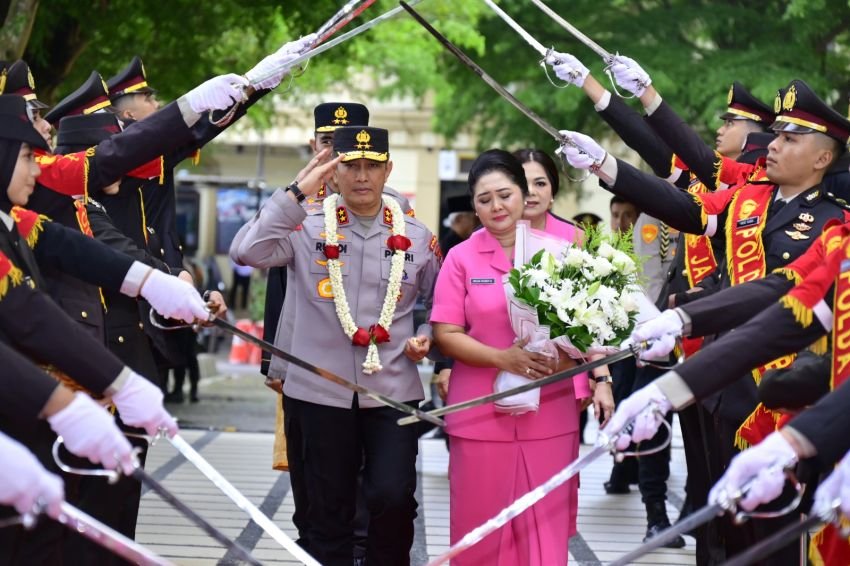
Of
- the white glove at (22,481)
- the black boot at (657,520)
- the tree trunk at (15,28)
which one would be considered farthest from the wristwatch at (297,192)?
the tree trunk at (15,28)

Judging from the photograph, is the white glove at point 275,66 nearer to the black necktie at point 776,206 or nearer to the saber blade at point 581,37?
the saber blade at point 581,37

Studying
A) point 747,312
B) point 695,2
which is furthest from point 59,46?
point 747,312

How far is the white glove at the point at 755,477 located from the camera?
3840 mm

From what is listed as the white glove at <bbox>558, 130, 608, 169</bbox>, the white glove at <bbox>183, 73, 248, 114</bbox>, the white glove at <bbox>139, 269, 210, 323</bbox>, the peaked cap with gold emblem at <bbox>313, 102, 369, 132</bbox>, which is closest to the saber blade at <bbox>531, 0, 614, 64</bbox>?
Result: the white glove at <bbox>558, 130, 608, 169</bbox>

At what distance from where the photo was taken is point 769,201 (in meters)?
5.96

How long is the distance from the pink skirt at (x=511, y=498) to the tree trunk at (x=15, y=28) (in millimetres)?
5655

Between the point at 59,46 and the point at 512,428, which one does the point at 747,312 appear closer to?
the point at 512,428

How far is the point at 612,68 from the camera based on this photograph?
6.31 metres

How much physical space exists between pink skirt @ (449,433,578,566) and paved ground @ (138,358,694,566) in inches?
68.6

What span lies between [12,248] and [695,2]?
13.1 metres

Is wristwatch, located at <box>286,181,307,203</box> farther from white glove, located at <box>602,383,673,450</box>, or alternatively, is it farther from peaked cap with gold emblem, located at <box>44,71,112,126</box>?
white glove, located at <box>602,383,673,450</box>

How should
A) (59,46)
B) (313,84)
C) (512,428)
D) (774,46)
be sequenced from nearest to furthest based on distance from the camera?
(512,428), (59,46), (774,46), (313,84)

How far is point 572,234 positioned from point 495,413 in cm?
109

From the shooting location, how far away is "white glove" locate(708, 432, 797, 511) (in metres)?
3.84
